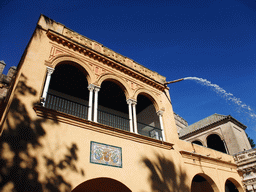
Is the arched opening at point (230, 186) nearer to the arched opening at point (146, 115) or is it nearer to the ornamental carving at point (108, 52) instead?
the arched opening at point (146, 115)

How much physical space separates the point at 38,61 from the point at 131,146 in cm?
476

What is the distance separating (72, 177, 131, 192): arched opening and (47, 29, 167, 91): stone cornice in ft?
17.1

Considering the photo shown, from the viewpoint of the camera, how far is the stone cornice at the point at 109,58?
8766 millimetres

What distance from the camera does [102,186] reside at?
25.1 ft

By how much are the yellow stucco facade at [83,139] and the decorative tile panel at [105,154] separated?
0.12ft

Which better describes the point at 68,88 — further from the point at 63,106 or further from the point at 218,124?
the point at 218,124

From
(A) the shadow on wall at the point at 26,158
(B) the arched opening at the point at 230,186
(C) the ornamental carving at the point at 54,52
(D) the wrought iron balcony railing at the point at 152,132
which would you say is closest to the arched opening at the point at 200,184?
(B) the arched opening at the point at 230,186

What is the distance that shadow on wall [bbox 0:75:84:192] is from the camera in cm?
515

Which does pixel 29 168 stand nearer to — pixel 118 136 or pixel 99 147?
pixel 99 147

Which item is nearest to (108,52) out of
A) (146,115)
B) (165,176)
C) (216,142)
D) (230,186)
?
Result: (146,115)

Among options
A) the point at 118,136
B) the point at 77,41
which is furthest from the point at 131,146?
the point at 77,41

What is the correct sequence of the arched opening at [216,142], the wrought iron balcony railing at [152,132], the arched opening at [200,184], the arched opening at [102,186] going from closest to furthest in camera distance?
the arched opening at [102,186] → the wrought iron balcony railing at [152,132] → the arched opening at [200,184] → the arched opening at [216,142]

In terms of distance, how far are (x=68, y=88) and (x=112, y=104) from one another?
2.70m

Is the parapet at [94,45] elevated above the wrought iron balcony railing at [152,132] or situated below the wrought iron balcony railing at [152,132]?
above
